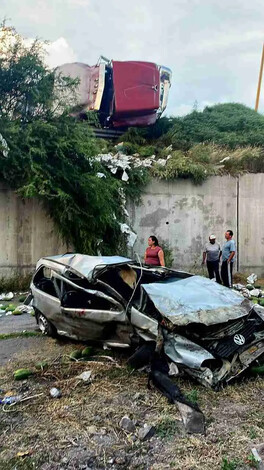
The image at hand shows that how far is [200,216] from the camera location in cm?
1192

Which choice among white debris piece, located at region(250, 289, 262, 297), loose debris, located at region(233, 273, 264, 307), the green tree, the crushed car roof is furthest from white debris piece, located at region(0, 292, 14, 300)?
white debris piece, located at region(250, 289, 262, 297)

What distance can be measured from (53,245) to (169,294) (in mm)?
6688

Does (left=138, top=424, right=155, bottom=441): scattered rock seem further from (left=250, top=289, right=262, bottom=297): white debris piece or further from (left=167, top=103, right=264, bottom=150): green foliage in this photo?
(left=167, top=103, right=264, bottom=150): green foliage

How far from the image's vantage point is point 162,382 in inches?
168

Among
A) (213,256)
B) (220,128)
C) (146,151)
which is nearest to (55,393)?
(213,256)

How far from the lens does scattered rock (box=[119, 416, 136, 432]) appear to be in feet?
11.9

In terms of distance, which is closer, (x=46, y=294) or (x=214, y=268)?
(x=46, y=294)

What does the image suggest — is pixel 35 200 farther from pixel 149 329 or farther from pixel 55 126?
pixel 149 329

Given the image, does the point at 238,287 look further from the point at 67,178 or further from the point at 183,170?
the point at 67,178

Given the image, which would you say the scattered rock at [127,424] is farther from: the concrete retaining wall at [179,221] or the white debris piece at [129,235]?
the concrete retaining wall at [179,221]

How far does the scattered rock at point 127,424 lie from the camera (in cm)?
364

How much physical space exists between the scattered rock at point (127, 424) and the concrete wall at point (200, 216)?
7854 millimetres

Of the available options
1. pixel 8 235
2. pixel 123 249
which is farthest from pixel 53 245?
pixel 123 249

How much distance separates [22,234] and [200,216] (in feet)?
17.1
